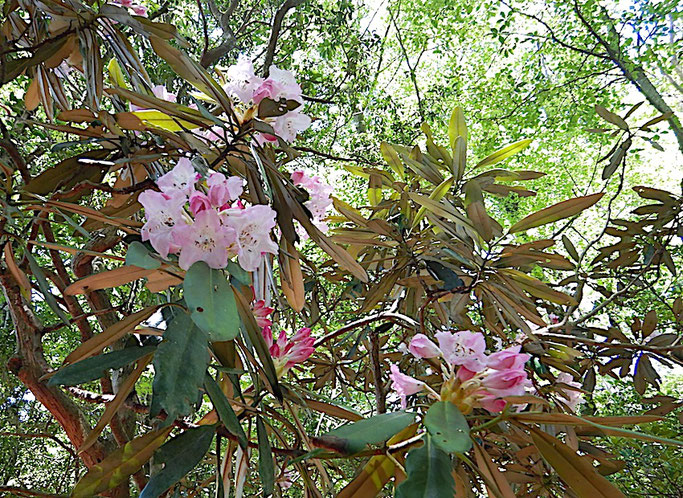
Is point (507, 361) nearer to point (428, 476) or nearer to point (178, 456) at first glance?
point (428, 476)

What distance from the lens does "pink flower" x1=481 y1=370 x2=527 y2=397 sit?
44 cm

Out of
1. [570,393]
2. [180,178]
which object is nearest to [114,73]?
[180,178]

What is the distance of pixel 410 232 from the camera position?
3.04 ft

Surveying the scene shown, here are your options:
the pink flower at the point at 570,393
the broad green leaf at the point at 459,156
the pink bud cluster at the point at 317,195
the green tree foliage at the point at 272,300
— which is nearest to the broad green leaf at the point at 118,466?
the green tree foliage at the point at 272,300

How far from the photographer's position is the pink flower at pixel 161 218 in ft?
1.35

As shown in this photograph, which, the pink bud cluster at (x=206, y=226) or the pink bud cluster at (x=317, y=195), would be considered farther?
the pink bud cluster at (x=317, y=195)

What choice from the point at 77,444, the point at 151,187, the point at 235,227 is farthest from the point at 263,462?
the point at 77,444

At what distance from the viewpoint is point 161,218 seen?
42cm

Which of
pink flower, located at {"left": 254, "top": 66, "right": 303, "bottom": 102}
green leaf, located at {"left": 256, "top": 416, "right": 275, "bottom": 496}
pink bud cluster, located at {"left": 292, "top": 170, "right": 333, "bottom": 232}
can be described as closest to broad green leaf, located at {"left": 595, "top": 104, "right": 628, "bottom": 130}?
pink bud cluster, located at {"left": 292, "top": 170, "right": 333, "bottom": 232}

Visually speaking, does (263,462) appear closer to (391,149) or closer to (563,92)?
(391,149)

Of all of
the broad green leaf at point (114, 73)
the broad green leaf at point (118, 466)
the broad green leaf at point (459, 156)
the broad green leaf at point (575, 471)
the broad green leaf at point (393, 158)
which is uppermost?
the broad green leaf at point (114, 73)

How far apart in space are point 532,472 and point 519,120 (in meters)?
3.40

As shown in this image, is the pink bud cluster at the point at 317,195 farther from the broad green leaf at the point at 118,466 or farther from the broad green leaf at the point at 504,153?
the broad green leaf at the point at 118,466

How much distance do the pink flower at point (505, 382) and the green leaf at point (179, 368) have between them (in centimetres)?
25
